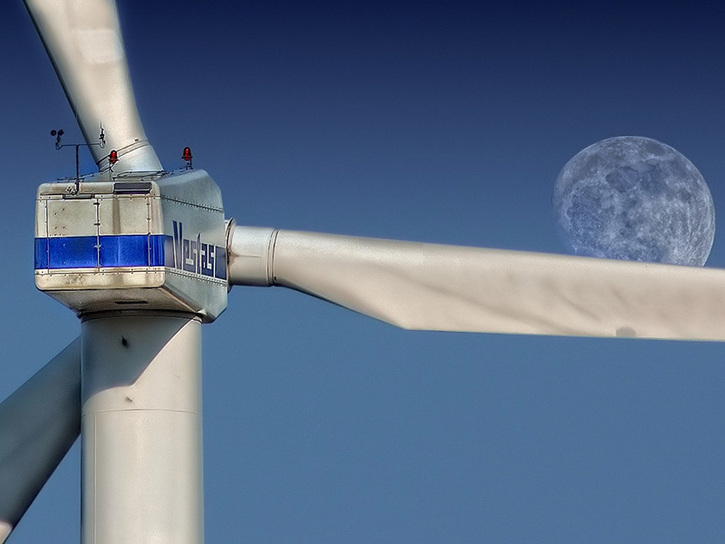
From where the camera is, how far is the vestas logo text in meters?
17.0

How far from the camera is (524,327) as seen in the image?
706 inches

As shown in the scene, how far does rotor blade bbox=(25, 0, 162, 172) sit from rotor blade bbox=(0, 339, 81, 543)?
6.79ft

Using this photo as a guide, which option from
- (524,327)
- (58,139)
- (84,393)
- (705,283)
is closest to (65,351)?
(84,393)

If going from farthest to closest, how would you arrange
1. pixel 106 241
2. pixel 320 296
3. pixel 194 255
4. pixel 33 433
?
1. pixel 33 433
2. pixel 320 296
3. pixel 194 255
4. pixel 106 241

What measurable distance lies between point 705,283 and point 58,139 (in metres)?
5.79

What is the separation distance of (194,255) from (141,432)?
64.8 inches

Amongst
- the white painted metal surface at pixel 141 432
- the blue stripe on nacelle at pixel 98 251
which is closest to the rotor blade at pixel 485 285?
the white painted metal surface at pixel 141 432

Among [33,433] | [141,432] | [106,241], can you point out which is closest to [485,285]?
[141,432]

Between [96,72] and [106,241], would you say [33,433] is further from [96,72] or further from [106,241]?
[96,72]

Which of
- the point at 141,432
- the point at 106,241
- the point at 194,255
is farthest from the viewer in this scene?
the point at 141,432

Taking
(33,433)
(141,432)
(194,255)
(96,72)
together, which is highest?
(96,72)

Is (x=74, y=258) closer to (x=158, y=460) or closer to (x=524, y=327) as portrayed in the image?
(x=158, y=460)

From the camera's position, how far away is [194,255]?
1761 centimetres

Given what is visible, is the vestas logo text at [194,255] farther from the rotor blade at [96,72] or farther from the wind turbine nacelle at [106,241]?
the rotor blade at [96,72]
